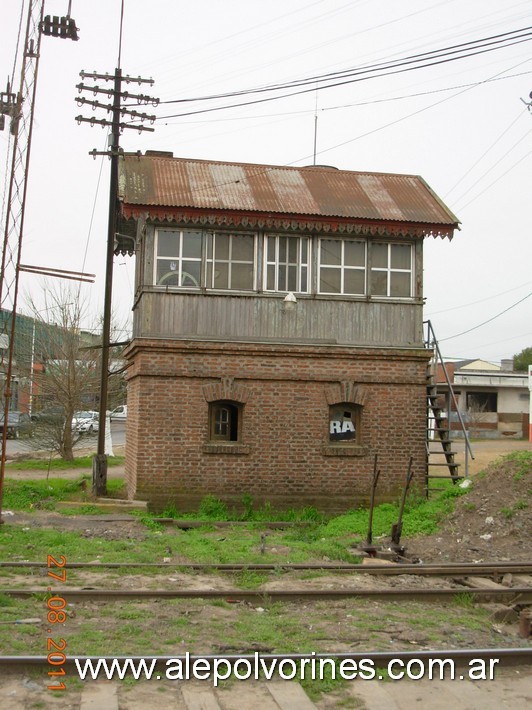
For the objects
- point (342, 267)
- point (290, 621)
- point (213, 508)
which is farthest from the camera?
point (342, 267)

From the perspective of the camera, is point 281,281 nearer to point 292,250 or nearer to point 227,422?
point 292,250

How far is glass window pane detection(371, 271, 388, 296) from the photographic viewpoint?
16031 millimetres

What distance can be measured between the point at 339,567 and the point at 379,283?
7.39 metres

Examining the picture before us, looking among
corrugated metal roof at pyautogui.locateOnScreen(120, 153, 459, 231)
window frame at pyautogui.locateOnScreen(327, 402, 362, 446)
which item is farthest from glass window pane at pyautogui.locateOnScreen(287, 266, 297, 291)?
window frame at pyautogui.locateOnScreen(327, 402, 362, 446)

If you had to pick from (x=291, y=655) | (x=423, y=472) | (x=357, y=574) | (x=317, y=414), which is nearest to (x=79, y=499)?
(x=317, y=414)

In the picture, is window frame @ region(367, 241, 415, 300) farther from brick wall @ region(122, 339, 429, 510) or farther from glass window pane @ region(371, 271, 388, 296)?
brick wall @ region(122, 339, 429, 510)

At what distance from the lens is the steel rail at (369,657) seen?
593cm

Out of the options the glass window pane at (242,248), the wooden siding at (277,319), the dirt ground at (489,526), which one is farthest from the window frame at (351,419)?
the glass window pane at (242,248)

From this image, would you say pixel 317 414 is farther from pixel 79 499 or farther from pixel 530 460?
pixel 79 499

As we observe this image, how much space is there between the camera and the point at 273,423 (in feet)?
50.4

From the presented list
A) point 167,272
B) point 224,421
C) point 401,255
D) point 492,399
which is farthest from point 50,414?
point 492,399

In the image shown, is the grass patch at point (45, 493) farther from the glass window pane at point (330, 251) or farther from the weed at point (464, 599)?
the weed at point (464, 599)

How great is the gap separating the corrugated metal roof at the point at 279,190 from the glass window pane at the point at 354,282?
119 cm

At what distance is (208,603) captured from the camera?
8.41m
